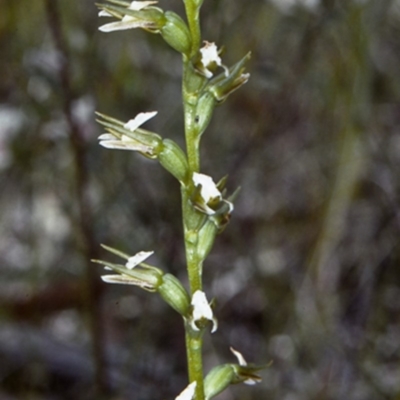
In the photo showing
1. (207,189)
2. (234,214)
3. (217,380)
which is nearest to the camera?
(207,189)

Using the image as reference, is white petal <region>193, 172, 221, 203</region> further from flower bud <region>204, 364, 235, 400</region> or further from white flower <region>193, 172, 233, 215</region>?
flower bud <region>204, 364, 235, 400</region>

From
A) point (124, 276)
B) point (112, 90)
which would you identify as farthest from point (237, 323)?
point (124, 276)

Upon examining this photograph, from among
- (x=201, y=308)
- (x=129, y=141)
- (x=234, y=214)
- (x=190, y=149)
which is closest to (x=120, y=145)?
(x=129, y=141)

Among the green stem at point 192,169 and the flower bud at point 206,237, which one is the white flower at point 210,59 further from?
the flower bud at point 206,237

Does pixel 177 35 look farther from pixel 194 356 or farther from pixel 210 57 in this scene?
pixel 194 356

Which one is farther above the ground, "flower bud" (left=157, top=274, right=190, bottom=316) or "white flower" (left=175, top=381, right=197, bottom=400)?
"flower bud" (left=157, top=274, right=190, bottom=316)

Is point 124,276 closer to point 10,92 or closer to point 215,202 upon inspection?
point 215,202

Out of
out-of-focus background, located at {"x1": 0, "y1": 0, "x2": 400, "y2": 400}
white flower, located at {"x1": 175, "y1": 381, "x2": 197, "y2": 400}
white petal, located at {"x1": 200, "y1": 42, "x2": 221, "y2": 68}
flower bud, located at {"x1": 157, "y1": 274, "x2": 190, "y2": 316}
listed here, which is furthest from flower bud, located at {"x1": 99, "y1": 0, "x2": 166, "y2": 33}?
out-of-focus background, located at {"x1": 0, "y1": 0, "x2": 400, "y2": 400}
